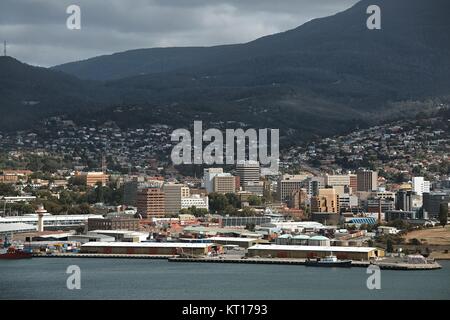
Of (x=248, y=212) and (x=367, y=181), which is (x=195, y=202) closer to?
(x=248, y=212)

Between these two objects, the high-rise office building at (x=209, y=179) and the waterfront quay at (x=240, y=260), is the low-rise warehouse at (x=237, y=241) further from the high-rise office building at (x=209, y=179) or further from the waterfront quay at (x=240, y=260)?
the high-rise office building at (x=209, y=179)

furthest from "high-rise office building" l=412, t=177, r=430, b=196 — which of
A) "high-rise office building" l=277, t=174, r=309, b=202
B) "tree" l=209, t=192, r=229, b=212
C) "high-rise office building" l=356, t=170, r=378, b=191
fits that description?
"tree" l=209, t=192, r=229, b=212

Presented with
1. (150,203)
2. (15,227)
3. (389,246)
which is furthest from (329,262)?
(150,203)

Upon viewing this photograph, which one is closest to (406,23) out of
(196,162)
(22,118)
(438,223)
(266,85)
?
(266,85)

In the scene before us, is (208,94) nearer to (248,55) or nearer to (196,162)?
(248,55)

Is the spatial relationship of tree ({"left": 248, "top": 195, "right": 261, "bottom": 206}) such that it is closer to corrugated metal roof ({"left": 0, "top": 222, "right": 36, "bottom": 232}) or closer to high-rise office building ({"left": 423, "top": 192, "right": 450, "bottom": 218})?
high-rise office building ({"left": 423, "top": 192, "right": 450, "bottom": 218})

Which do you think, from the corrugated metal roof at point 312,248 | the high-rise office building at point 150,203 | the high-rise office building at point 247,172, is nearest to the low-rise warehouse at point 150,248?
the corrugated metal roof at point 312,248
